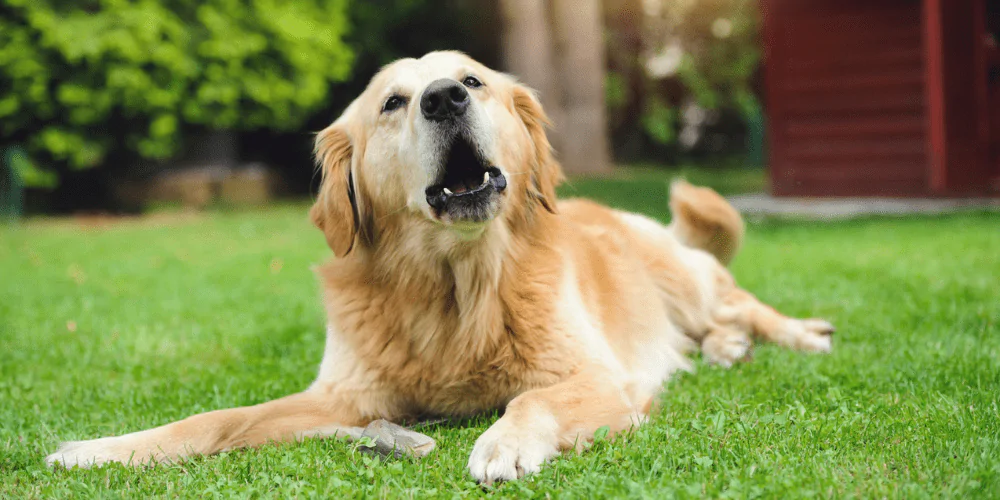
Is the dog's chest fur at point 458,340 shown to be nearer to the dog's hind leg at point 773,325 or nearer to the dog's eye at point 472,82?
the dog's eye at point 472,82

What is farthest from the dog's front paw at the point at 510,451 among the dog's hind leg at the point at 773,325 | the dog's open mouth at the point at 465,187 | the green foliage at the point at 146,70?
the green foliage at the point at 146,70

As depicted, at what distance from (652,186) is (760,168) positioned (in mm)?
10140

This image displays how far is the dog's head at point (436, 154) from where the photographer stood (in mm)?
2818

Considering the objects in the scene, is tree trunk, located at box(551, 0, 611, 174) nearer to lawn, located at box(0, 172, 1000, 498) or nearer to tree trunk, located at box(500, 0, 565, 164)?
tree trunk, located at box(500, 0, 565, 164)

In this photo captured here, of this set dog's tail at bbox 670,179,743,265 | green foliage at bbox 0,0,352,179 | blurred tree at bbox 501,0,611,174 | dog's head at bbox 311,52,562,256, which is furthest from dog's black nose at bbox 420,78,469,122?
blurred tree at bbox 501,0,611,174

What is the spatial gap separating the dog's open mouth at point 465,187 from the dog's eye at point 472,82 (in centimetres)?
34

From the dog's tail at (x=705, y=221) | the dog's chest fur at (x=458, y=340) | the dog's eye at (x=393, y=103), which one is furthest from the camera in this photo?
the dog's tail at (x=705, y=221)

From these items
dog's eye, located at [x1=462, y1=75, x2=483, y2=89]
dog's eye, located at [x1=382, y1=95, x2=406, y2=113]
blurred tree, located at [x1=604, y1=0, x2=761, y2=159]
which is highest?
dog's eye, located at [x1=462, y1=75, x2=483, y2=89]

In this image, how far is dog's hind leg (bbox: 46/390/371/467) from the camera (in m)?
2.69

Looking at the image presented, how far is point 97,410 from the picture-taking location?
11.2 ft

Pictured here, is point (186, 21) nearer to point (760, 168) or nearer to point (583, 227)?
point (583, 227)

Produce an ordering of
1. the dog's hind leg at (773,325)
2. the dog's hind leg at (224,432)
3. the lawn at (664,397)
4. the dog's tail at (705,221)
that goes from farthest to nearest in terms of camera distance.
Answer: the dog's tail at (705,221)
the dog's hind leg at (773,325)
the dog's hind leg at (224,432)
the lawn at (664,397)

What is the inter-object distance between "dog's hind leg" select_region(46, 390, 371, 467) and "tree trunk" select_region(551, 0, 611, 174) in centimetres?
1447

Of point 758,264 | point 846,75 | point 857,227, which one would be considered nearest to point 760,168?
point 846,75
